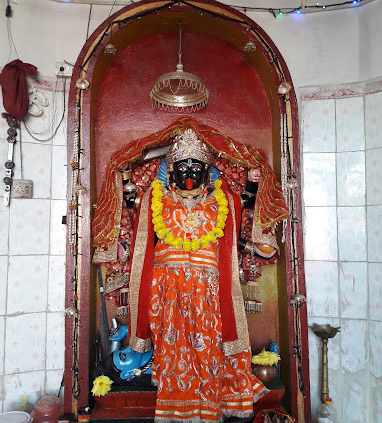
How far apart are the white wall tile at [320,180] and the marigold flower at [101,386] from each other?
2.32m

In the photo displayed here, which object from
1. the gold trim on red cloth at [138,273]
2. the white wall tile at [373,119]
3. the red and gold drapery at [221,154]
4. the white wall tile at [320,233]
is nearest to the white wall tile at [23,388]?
the gold trim on red cloth at [138,273]

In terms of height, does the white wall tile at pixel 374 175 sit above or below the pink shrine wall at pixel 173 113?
below

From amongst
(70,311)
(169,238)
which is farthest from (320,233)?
(70,311)

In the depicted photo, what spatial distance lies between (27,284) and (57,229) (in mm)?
540

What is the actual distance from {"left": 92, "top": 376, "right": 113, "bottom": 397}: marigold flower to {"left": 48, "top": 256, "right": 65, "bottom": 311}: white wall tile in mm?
750

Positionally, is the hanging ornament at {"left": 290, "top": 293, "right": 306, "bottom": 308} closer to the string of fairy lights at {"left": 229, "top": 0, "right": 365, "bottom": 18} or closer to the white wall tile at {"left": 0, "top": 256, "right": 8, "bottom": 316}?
the white wall tile at {"left": 0, "top": 256, "right": 8, "bottom": 316}

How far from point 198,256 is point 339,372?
169cm

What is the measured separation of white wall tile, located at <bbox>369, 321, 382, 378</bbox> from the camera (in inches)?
133

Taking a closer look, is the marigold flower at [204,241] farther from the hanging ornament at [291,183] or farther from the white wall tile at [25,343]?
the white wall tile at [25,343]

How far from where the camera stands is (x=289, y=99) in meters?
3.45

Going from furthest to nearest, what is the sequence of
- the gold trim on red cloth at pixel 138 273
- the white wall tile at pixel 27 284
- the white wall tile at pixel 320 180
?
the white wall tile at pixel 320 180 → the white wall tile at pixel 27 284 → the gold trim on red cloth at pixel 138 273

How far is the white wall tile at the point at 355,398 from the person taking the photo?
3.44m

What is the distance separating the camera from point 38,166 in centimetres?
354

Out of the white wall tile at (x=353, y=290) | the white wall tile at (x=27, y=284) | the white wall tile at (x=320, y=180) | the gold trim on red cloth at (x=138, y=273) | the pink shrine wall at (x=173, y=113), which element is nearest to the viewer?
the gold trim on red cloth at (x=138, y=273)
